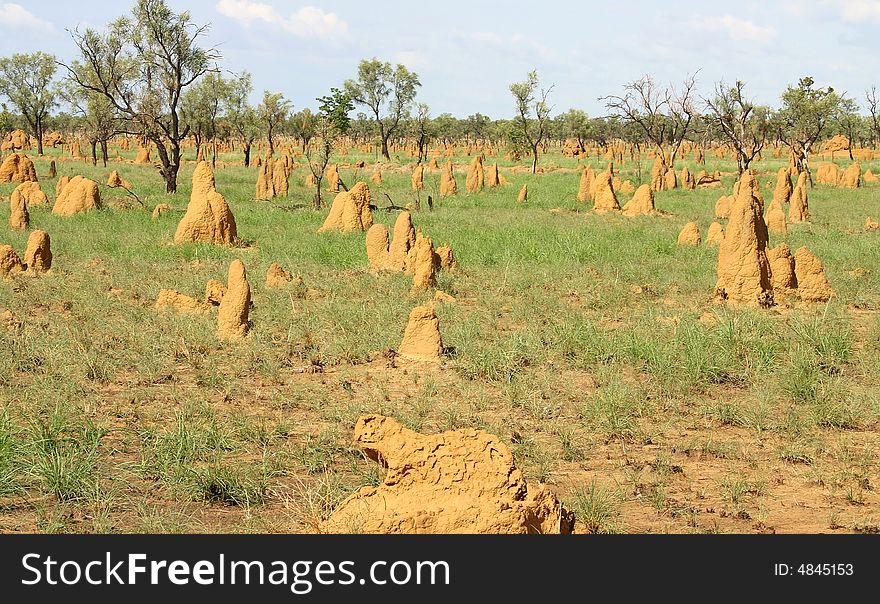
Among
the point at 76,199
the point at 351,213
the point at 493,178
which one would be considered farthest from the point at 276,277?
the point at 493,178

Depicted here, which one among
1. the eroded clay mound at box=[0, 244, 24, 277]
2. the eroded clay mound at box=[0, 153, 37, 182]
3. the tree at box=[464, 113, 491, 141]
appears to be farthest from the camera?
the tree at box=[464, 113, 491, 141]

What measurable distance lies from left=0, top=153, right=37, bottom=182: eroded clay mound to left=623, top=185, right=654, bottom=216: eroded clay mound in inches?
577

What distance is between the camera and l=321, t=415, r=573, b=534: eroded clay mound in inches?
138

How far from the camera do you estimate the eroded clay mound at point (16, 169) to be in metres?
21.5

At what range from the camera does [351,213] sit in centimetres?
1502

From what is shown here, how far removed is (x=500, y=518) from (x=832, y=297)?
24.0 ft

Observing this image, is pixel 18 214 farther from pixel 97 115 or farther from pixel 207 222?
pixel 97 115

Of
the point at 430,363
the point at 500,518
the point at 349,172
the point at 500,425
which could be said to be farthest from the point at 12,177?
the point at 500,518

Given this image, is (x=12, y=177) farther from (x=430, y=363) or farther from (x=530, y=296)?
(x=430, y=363)

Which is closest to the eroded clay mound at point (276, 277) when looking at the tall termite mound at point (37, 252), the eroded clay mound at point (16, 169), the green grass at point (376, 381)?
the green grass at point (376, 381)

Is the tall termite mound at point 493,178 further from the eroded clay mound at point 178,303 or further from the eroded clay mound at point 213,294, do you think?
the eroded clay mound at point 178,303

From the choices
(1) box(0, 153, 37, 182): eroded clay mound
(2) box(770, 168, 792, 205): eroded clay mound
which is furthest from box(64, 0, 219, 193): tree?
(2) box(770, 168, 792, 205): eroded clay mound

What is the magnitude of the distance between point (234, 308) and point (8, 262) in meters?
4.41

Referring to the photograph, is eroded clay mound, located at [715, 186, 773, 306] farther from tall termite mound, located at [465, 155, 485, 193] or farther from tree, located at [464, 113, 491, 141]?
tree, located at [464, 113, 491, 141]
